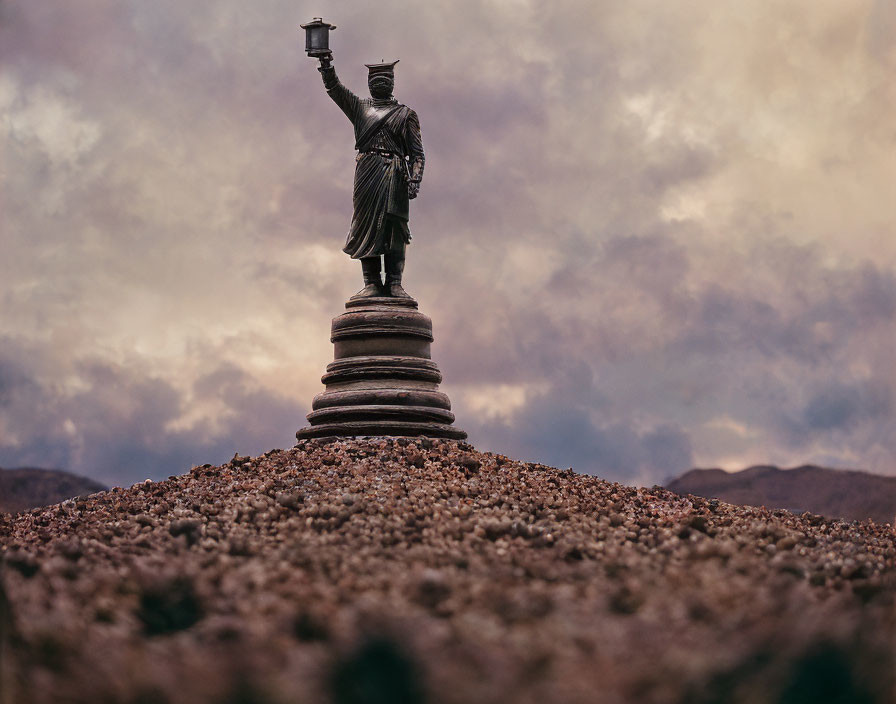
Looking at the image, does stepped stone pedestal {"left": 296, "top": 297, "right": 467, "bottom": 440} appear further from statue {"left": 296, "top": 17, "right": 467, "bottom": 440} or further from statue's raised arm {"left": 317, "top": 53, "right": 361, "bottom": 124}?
statue's raised arm {"left": 317, "top": 53, "right": 361, "bottom": 124}

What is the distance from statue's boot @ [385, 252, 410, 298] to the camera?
11.9 m

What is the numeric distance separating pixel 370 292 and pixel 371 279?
18 cm

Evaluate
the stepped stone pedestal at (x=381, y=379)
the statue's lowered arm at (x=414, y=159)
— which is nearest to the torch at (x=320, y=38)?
the statue's lowered arm at (x=414, y=159)

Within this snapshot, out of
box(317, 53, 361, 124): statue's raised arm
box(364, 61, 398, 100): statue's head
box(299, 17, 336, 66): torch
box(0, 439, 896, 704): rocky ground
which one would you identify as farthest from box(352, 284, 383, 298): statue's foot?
box(0, 439, 896, 704): rocky ground

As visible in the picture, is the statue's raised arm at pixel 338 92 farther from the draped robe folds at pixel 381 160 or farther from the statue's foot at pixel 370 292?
the statue's foot at pixel 370 292

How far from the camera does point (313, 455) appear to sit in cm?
992

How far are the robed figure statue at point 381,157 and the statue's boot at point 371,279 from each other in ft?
0.53

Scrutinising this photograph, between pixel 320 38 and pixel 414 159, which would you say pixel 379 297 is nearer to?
pixel 414 159

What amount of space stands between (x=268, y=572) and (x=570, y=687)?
2223mm

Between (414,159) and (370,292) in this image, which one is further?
(370,292)

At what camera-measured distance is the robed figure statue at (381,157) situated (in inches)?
456

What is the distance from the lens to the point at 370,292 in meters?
12.0

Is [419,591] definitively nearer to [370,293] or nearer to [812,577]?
[812,577]

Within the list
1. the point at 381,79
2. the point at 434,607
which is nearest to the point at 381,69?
the point at 381,79
